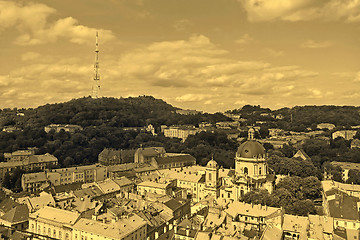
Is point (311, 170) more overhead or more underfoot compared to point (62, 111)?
more underfoot

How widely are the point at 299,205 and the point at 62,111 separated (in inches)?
6035

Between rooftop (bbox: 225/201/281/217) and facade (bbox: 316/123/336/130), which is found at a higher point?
facade (bbox: 316/123/336/130)

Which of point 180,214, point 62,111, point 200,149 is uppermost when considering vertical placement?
point 62,111

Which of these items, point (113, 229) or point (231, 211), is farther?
point (231, 211)

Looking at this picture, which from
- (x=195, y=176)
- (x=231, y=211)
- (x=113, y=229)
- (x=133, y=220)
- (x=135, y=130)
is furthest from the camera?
(x=135, y=130)

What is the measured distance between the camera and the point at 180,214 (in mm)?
64250

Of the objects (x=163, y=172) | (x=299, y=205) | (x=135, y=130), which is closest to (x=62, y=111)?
(x=135, y=130)

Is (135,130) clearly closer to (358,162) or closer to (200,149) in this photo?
(200,149)

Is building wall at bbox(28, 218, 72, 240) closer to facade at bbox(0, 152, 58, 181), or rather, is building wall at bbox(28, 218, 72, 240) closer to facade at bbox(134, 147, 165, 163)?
facade at bbox(0, 152, 58, 181)

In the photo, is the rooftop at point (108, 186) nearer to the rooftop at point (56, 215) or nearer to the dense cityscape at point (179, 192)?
the dense cityscape at point (179, 192)

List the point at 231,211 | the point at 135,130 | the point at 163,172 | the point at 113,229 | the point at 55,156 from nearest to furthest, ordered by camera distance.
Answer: the point at 113,229, the point at 231,211, the point at 163,172, the point at 55,156, the point at 135,130

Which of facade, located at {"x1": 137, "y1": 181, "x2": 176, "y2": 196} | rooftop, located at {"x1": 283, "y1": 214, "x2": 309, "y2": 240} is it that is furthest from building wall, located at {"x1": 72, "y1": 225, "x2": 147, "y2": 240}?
facade, located at {"x1": 137, "y1": 181, "x2": 176, "y2": 196}

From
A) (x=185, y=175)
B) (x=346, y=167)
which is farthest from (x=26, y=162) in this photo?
(x=346, y=167)

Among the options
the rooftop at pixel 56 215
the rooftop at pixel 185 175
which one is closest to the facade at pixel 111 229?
the rooftop at pixel 56 215
